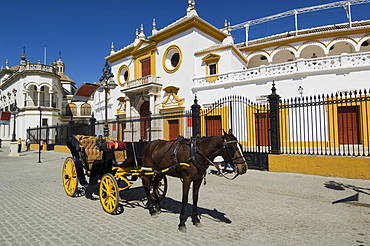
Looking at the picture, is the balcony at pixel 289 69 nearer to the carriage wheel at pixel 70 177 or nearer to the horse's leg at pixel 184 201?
the carriage wheel at pixel 70 177

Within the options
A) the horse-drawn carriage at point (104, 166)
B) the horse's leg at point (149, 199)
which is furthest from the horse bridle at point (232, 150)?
the horse's leg at point (149, 199)

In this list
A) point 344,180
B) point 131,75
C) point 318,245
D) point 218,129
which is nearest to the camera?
point 318,245

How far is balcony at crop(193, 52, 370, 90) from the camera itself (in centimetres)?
1298

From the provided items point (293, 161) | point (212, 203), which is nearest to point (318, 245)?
point (212, 203)

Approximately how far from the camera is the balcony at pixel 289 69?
13.0 metres

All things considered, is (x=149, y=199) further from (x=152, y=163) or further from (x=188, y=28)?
(x=188, y=28)

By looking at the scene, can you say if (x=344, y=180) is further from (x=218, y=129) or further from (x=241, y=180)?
(x=218, y=129)

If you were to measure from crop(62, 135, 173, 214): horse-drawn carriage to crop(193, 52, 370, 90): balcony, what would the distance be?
1178cm

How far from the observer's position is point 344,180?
786cm

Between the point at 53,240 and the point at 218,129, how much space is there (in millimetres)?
12856

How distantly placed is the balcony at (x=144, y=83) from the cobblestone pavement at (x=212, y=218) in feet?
47.3

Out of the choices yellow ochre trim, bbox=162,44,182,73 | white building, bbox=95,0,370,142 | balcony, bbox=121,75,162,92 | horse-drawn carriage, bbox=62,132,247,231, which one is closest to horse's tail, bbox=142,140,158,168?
horse-drawn carriage, bbox=62,132,247,231

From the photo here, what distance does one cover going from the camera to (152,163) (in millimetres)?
4863

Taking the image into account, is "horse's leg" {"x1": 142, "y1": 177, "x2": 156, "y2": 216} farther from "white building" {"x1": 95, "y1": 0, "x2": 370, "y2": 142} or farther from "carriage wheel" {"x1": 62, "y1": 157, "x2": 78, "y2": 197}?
"white building" {"x1": 95, "y1": 0, "x2": 370, "y2": 142}
